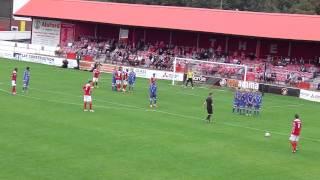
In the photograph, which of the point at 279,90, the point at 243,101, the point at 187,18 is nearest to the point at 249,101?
the point at 243,101

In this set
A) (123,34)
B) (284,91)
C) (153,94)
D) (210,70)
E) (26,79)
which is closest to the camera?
(153,94)

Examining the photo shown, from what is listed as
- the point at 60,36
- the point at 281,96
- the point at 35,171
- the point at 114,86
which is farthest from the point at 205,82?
the point at 35,171

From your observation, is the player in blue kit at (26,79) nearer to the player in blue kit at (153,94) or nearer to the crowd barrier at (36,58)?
the player in blue kit at (153,94)

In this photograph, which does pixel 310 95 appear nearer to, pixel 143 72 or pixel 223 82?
pixel 223 82

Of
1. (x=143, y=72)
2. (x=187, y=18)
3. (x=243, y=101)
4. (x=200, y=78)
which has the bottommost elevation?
(x=243, y=101)

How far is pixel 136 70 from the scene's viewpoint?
55531 millimetres

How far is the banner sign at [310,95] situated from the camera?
149 feet

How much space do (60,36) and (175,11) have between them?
15.9 meters

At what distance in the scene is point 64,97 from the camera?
36188 mm

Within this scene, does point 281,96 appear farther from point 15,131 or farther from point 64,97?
point 15,131

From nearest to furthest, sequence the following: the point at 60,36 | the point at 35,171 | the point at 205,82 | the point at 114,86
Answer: the point at 35,171
the point at 114,86
the point at 205,82
the point at 60,36

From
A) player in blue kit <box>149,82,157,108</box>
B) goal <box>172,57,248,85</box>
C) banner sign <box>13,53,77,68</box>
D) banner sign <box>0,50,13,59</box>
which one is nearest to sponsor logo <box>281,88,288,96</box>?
goal <box>172,57,248,85</box>

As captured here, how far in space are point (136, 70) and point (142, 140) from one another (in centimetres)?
3153

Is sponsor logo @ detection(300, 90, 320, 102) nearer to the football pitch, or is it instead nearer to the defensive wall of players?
the defensive wall of players
